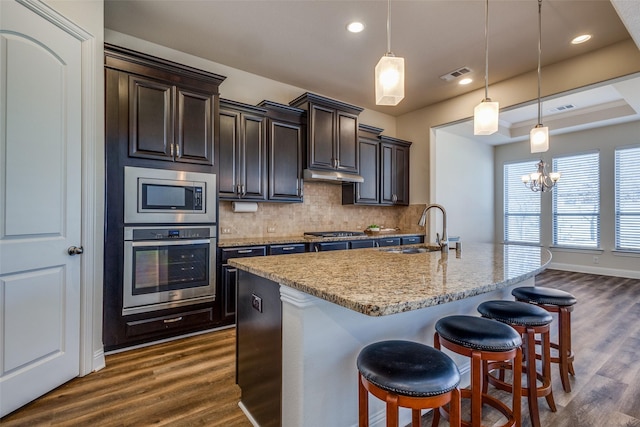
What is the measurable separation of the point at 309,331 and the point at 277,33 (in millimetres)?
2936

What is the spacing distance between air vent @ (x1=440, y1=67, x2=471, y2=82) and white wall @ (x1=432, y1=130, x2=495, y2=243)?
4.24 feet

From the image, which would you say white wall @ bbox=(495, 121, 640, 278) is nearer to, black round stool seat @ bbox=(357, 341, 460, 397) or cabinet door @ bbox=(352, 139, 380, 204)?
cabinet door @ bbox=(352, 139, 380, 204)

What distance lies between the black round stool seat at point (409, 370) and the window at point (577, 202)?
714 cm

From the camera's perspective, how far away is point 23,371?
1894 millimetres

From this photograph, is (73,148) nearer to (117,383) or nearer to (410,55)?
(117,383)

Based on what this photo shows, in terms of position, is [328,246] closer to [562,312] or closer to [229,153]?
[229,153]

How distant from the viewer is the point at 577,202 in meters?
6.46

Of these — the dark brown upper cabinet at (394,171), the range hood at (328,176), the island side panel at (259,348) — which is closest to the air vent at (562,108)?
the dark brown upper cabinet at (394,171)

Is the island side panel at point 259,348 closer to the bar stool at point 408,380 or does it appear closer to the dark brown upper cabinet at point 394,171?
the bar stool at point 408,380

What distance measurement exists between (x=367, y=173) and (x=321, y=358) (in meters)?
3.76

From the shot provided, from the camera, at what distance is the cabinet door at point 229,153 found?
3379 millimetres

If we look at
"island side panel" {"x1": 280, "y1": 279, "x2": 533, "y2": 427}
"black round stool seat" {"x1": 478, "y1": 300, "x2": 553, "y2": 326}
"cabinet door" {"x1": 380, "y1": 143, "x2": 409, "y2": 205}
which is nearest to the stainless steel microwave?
"island side panel" {"x1": 280, "y1": 279, "x2": 533, "y2": 427}

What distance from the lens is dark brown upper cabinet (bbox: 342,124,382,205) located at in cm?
473

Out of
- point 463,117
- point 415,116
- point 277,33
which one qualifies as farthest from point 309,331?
point 415,116
